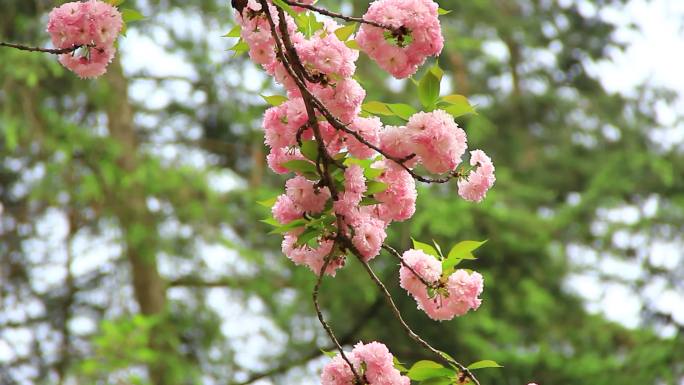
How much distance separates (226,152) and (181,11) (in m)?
1.56

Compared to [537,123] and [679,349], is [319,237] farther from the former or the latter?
[537,123]

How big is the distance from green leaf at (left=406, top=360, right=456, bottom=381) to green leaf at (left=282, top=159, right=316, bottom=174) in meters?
0.44

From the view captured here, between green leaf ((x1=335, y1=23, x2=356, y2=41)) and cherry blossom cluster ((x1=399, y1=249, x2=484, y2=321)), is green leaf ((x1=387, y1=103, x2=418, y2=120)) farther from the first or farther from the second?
cherry blossom cluster ((x1=399, y1=249, x2=484, y2=321))

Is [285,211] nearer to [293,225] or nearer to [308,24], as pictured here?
[293,225]

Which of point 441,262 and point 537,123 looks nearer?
point 441,262

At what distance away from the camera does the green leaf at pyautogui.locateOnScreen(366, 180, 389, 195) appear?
174 cm

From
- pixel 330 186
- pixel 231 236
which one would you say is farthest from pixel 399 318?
pixel 231 236

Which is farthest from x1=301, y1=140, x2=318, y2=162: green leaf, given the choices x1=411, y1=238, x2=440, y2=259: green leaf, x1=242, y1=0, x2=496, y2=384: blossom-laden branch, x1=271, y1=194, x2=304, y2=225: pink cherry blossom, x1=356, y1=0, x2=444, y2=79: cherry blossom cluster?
x1=411, y1=238, x2=440, y2=259: green leaf

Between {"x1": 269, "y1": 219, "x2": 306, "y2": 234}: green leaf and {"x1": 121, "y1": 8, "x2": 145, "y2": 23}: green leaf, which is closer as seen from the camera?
{"x1": 269, "y1": 219, "x2": 306, "y2": 234}: green leaf

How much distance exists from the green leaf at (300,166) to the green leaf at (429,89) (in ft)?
0.81

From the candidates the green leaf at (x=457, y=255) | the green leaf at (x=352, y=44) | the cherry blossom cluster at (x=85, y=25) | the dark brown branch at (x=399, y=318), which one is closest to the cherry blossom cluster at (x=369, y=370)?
the dark brown branch at (x=399, y=318)

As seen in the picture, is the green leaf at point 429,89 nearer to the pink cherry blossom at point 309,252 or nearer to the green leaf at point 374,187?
the green leaf at point 374,187

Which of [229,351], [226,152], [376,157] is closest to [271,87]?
[226,152]

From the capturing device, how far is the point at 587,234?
7270 millimetres
